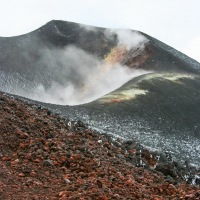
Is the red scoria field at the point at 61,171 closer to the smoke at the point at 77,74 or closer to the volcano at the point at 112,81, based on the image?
the volcano at the point at 112,81

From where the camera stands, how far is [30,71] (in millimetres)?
52969

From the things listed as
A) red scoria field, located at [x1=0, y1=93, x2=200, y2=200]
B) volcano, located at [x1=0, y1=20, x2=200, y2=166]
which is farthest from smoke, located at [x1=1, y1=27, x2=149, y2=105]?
red scoria field, located at [x1=0, y1=93, x2=200, y2=200]

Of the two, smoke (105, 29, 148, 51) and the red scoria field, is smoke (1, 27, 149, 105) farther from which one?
the red scoria field

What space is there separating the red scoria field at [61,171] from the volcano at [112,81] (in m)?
8.86

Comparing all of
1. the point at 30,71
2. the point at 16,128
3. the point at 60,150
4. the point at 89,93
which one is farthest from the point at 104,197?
the point at 30,71

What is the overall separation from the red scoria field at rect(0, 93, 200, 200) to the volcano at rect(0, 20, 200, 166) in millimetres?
8863

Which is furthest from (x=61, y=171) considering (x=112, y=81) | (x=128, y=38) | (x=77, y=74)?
(x=128, y=38)

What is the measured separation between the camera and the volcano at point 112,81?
24.8 metres

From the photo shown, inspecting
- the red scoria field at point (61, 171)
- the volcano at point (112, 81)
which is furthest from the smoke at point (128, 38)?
the red scoria field at point (61, 171)

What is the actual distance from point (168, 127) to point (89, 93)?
23779 mm

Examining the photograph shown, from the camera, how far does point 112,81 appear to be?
4991 cm

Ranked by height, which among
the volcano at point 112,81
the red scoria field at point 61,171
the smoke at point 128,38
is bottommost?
the red scoria field at point 61,171

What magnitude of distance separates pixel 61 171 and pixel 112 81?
39.7 m

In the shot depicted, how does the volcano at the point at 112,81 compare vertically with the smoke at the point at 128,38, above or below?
below
